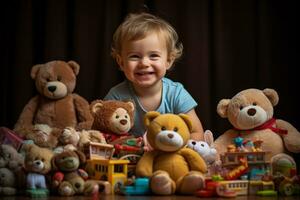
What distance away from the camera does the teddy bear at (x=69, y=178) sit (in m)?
1.26

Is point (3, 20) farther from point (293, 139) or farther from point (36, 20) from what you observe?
point (293, 139)

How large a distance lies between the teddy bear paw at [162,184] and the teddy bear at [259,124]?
1.32ft

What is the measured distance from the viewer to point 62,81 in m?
1.77

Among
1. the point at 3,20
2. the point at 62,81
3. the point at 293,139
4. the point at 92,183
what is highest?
the point at 3,20

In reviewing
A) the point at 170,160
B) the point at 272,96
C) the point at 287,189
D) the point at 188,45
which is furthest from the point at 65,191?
the point at 188,45

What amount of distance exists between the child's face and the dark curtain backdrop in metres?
0.31

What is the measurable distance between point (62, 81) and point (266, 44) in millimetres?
790

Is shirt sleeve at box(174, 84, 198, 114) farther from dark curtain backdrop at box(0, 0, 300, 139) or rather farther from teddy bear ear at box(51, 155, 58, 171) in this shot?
teddy bear ear at box(51, 155, 58, 171)

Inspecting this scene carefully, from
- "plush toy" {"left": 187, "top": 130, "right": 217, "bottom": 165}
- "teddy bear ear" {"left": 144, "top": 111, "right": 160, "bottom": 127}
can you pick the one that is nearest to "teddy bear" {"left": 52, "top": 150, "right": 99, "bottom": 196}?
"teddy bear ear" {"left": 144, "top": 111, "right": 160, "bottom": 127}

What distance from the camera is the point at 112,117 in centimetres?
156

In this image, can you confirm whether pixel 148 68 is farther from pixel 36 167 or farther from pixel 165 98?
pixel 36 167

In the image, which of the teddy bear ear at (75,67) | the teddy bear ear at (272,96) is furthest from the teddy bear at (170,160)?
the teddy bear ear at (75,67)

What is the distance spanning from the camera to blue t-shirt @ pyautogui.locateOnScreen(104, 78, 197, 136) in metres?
1.79

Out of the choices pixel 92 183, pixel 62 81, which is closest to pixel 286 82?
pixel 62 81
